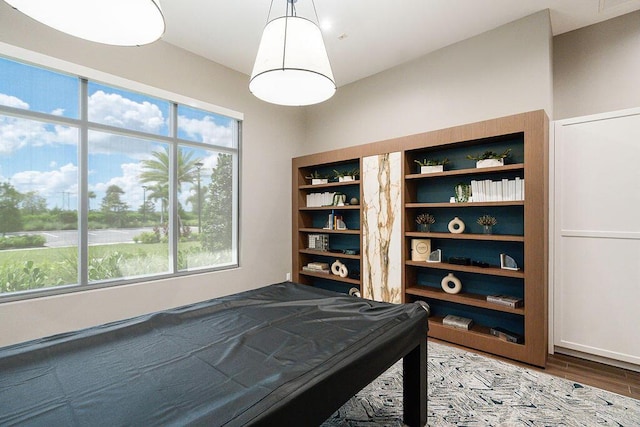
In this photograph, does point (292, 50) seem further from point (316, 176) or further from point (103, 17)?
point (316, 176)

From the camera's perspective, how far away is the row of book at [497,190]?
269cm

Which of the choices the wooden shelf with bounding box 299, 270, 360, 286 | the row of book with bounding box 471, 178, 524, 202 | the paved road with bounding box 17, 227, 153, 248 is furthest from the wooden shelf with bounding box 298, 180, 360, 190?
the paved road with bounding box 17, 227, 153, 248

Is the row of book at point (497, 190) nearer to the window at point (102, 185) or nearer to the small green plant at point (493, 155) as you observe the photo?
the small green plant at point (493, 155)

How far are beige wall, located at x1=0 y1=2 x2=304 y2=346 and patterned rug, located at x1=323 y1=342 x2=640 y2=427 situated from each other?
2247 mm

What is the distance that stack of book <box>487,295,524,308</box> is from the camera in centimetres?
267

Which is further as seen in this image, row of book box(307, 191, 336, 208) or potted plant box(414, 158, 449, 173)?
row of book box(307, 191, 336, 208)

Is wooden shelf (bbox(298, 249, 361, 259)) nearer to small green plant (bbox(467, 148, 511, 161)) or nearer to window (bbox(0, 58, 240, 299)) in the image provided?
window (bbox(0, 58, 240, 299))

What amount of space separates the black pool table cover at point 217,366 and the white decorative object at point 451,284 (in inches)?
61.7

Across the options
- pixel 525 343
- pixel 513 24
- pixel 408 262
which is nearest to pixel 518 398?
pixel 525 343

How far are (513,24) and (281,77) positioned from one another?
2.51 metres

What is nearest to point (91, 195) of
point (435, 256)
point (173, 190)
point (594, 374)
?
point (173, 190)

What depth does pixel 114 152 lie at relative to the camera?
2.97m

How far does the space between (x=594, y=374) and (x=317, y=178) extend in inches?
139

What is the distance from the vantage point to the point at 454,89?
329cm
